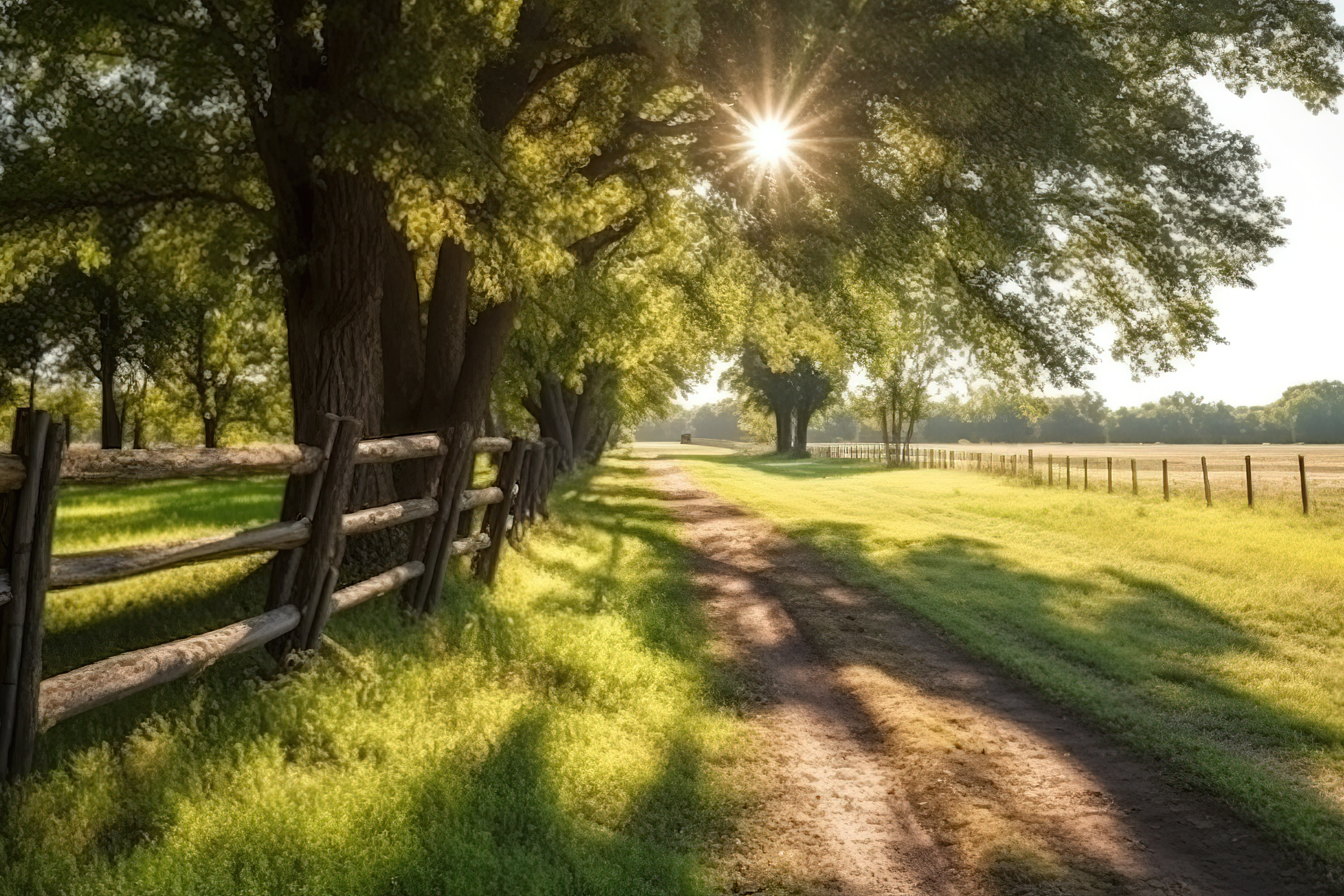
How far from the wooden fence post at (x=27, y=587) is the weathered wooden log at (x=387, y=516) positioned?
9.28 feet

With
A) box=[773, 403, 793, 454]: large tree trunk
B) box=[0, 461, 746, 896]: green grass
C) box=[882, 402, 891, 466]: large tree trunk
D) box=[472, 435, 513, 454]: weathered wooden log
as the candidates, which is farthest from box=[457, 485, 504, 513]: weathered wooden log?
box=[773, 403, 793, 454]: large tree trunk

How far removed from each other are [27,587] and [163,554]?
1033 millimetres

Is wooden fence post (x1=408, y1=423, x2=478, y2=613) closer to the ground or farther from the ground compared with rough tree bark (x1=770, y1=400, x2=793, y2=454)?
closer to the ground

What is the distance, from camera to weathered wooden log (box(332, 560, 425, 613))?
723 centimetres

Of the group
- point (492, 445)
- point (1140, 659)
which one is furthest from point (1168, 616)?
point (492, 445)

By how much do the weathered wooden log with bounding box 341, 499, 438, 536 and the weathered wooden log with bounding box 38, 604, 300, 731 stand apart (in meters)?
1.46

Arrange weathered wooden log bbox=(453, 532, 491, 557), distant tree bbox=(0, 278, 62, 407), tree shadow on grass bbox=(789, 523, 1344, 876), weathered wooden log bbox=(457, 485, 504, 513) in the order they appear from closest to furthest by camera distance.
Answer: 1. tree shadow on grass bbox=(789, 523, 1344, 876)
2. weathered wooden log bbox=(457, 485, 504, 513)
3. weathered wooden log bbox=(453, 532, 491, 557)
4. distant tree bbox=(0, 278, 62, 407)

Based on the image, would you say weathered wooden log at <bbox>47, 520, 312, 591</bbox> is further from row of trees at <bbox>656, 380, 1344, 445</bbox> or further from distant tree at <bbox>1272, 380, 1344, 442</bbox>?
distant tree at <bbox>1272, 380, 1344, 442</bbox>

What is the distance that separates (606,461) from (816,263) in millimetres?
52697

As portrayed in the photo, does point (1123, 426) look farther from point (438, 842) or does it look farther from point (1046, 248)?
point (438, 842)

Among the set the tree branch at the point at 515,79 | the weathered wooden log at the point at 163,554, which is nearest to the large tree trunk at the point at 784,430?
the tree branch at the point at 515,79

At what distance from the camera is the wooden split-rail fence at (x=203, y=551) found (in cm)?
423

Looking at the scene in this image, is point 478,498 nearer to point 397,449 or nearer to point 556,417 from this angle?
point 397,449

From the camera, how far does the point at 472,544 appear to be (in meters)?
10.5
